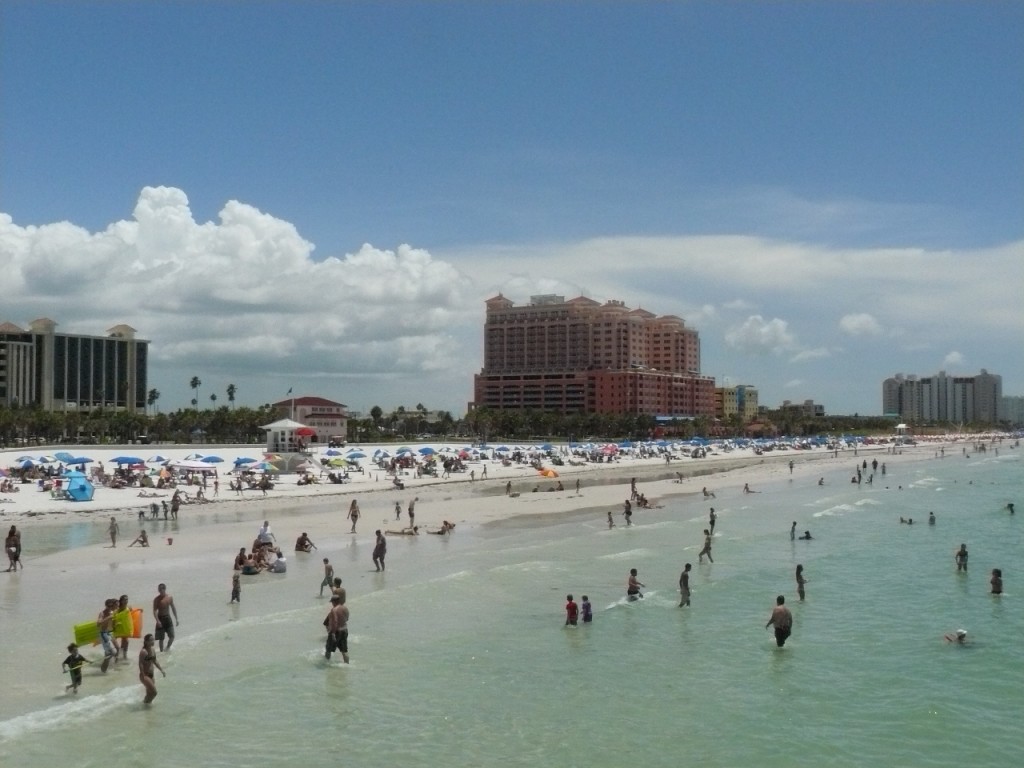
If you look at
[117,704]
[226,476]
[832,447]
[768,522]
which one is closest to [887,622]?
[117,704]

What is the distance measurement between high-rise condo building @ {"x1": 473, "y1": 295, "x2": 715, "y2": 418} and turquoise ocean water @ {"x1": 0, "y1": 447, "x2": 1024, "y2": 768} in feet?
471

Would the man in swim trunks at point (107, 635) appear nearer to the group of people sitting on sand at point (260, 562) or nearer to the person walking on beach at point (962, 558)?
the group of people sitting on sand at point (260, 562)

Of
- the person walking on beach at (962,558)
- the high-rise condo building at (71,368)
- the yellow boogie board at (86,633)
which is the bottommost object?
the person walking on beach at (962,558)

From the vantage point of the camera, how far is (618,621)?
21016mm

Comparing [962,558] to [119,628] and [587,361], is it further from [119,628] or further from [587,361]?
[587,361]

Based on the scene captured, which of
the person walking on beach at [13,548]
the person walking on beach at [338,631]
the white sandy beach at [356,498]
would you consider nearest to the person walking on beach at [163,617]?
the person walking on beach at [338,631]

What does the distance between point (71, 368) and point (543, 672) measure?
151m

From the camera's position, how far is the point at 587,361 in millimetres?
185000

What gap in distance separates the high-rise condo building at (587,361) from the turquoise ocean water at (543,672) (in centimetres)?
14349

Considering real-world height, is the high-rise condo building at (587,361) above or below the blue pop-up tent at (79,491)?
above

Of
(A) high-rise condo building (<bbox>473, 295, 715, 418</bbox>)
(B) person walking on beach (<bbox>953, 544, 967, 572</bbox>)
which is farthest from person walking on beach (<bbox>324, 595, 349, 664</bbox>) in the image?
(A) high-rise condo building (<bbox>473, 295, 715, 418</bbox>)

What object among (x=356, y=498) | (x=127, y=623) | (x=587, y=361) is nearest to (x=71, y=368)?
(x=587, y=361)

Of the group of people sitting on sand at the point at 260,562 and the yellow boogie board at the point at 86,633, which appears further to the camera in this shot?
the group of people sitting on sand at the point at 260,562

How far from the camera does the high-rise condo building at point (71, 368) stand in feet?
454
